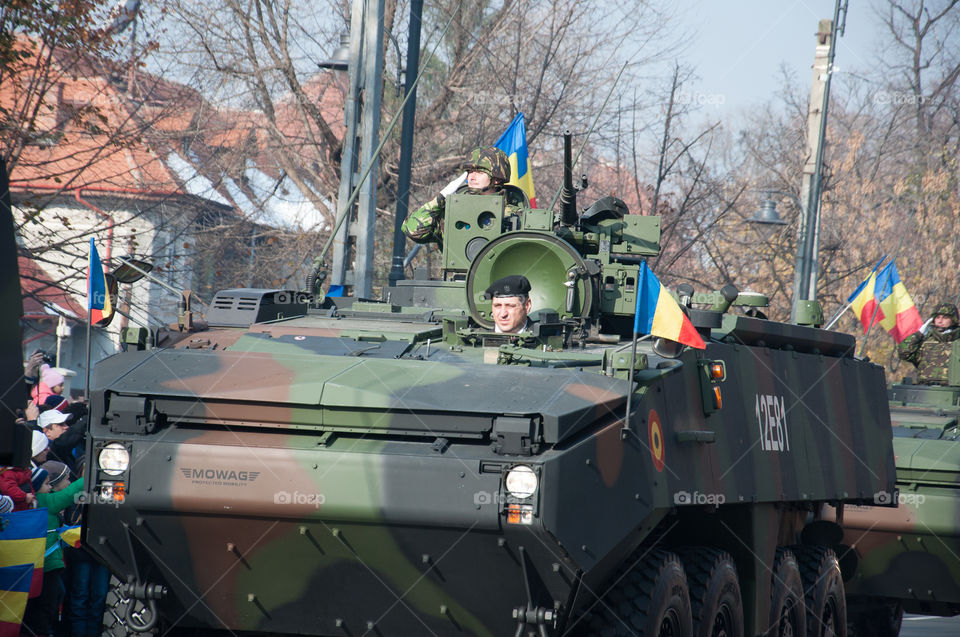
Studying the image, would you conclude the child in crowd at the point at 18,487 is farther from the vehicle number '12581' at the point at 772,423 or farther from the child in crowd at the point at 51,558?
the vehicle number '12581' at the point at 772,423

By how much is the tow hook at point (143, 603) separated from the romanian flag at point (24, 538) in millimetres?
1736

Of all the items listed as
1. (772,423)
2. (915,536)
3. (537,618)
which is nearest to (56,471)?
(537,618)

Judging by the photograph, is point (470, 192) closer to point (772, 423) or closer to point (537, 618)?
point (772, 423)

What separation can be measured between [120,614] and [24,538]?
1.68 m

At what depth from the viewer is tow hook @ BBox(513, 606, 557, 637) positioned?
6.29 meters

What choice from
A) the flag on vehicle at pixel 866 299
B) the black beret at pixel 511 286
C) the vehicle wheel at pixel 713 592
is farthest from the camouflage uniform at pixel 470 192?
the flag on vehicle at pixel 866 299

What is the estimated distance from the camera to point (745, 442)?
27.3 ft

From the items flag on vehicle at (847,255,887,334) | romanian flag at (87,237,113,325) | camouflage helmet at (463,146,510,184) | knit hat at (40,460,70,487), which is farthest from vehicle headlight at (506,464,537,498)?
flag on vehicle at (847,255,887,334)

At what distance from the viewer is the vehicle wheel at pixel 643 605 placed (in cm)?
684

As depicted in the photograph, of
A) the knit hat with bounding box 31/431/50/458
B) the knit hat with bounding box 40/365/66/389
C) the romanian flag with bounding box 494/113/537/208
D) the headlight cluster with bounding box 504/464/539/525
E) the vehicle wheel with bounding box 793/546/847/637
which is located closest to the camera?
the headlight cluster with bounding box 504/464/539/525

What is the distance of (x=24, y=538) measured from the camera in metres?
8.43

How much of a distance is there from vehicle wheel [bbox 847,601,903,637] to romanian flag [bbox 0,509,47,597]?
7492 mm

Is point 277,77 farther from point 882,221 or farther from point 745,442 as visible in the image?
point 882,221

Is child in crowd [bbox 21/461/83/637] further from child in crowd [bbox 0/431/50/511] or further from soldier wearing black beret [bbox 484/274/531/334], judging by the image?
soldier wearing black beret [bbox 484/274/531/334]
